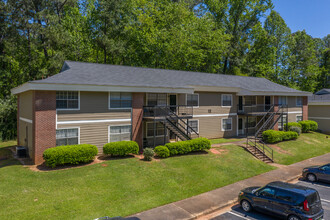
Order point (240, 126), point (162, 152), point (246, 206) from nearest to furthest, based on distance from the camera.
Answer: point (246, 206) → point (162, 152) → point (240, 126)

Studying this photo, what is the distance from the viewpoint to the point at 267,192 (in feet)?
35.6

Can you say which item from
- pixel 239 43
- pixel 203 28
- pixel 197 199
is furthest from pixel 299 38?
pixel 197 199

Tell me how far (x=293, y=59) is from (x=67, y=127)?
172 feet

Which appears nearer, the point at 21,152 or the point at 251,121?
the point at 21,152

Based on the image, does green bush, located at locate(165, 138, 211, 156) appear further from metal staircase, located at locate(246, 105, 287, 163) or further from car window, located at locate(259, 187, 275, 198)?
car window, located at locate(259, 187, 275, 198)

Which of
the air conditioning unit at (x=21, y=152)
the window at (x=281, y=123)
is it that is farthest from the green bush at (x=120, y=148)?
the window at (x=281, y=123)

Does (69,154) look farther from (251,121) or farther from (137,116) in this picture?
(251,121)

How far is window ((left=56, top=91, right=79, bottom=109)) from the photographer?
16.8 metres

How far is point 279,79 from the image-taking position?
51938 millimetres

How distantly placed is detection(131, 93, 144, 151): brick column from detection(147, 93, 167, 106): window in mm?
2562

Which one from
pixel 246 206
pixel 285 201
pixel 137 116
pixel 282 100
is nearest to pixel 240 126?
pixel 282 100

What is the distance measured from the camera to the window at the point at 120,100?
19.1 m

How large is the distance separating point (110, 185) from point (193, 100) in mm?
15026

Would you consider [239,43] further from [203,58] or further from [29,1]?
[29,1]
